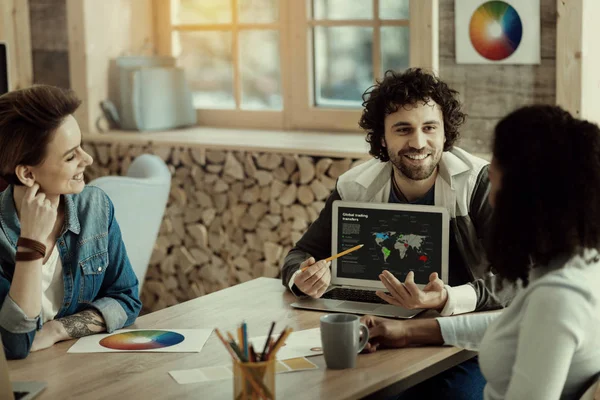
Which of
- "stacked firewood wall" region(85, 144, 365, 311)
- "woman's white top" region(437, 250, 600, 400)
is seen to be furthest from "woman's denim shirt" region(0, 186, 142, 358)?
"stacked firewood wall" region(85, 144, 365, 311)

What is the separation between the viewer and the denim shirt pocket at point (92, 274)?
2.06 m

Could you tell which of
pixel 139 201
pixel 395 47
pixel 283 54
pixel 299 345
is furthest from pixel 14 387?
pixel 283 54

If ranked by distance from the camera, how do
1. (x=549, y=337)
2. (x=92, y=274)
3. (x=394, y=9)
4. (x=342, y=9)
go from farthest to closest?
(x=342, y=9), (x=394, y=9), (x=92, y=274), (x=549, y=337)

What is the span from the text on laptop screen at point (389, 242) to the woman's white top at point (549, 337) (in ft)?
1.87

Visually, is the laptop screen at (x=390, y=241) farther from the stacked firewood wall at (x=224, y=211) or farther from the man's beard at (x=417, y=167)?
the stacked firewood wall at (x=224, y=211)

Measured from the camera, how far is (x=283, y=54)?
3998mm

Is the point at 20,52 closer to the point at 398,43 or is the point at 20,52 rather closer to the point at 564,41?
the point at 398,43

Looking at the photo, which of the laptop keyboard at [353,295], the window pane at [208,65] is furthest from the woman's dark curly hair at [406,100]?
the window pane at [208,65]

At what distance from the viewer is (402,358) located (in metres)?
1.80

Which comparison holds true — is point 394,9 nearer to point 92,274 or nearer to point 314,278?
point 314,278

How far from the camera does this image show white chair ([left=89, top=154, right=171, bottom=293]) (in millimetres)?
3014

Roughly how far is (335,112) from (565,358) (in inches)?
101

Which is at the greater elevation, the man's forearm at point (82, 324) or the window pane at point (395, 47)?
the window pane at point (395, 47)

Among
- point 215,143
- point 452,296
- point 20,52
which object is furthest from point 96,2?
point 452,296
